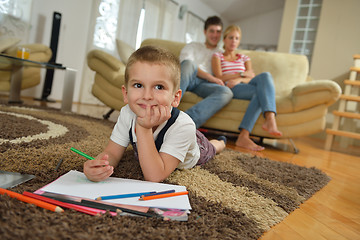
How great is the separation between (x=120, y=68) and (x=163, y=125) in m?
1.50

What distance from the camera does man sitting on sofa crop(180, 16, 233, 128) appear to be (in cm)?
195

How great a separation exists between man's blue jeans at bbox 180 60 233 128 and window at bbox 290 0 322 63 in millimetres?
2542

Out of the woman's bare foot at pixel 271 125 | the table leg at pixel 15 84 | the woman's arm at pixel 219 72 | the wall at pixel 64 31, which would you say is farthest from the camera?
the wall at pixel 64 31

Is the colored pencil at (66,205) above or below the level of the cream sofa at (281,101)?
below

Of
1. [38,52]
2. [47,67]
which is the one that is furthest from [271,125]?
[38,52]

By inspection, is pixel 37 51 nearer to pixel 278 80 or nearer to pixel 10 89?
pixel 10 89

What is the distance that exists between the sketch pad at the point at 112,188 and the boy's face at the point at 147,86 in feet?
0.60

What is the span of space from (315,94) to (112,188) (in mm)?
1779

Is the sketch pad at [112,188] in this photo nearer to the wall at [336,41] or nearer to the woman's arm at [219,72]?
the woman's arm at [219,72]

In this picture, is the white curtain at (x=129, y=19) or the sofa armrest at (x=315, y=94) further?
the white curtain at (x=129, y=19)

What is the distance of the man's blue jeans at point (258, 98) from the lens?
76.1 inches

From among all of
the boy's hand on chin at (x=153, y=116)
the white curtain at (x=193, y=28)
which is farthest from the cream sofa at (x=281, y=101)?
the white curtain at (x=193, y=28)

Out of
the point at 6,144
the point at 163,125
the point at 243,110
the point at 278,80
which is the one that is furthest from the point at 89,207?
the point at 278,80

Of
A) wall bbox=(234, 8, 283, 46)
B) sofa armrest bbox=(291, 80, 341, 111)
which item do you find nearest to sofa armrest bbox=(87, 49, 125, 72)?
sofa armrest bbox=(291, 80, 341, 111)
